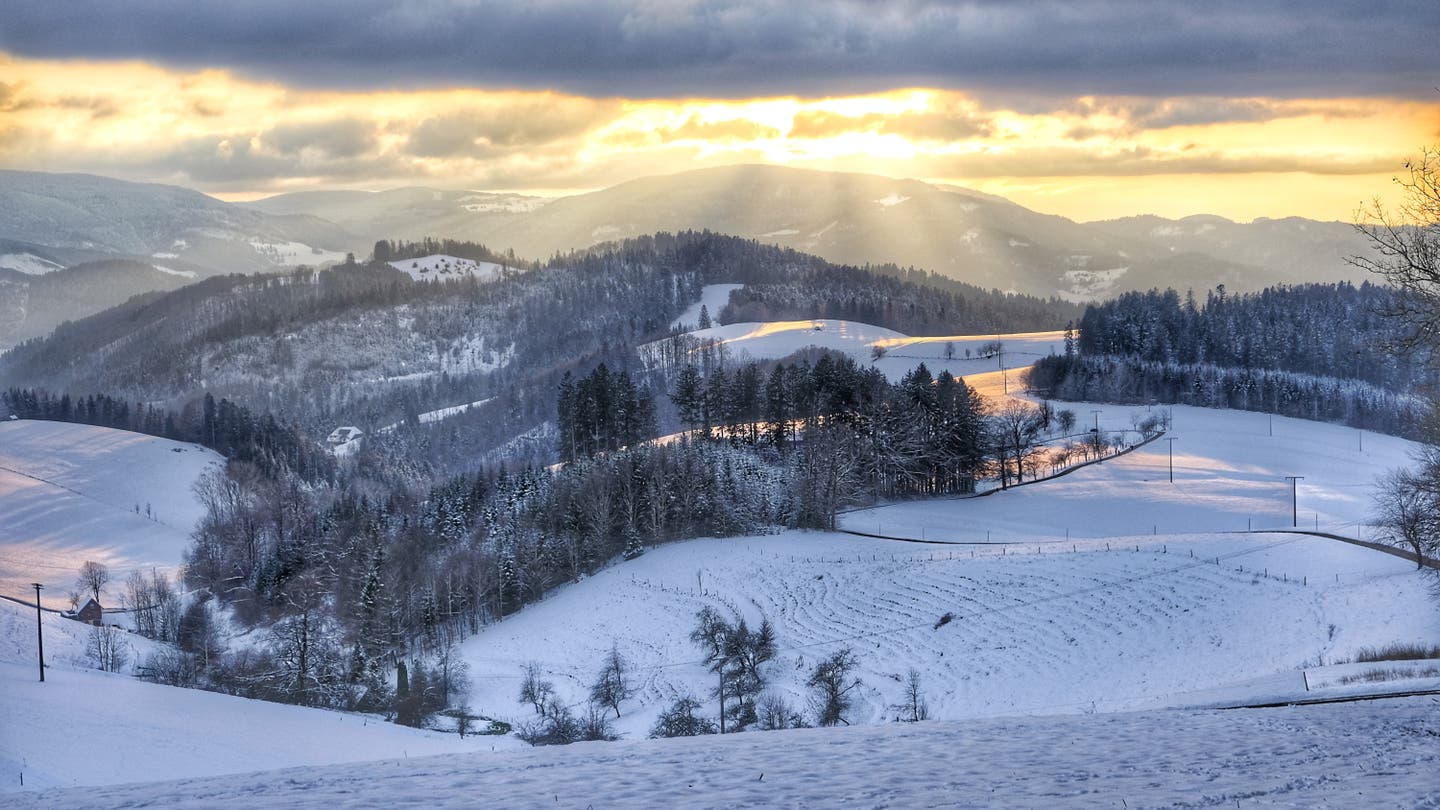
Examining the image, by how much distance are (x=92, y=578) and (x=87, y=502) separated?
2464 cm

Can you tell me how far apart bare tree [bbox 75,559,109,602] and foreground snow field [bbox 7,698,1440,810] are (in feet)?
222

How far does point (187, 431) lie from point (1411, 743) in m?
147

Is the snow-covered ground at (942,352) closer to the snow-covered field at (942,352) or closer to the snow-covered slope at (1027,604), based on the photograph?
the snow-covered field at (942,352)

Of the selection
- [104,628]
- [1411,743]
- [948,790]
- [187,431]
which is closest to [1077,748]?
[948,790]

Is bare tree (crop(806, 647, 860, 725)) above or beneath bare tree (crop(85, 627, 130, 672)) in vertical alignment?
above

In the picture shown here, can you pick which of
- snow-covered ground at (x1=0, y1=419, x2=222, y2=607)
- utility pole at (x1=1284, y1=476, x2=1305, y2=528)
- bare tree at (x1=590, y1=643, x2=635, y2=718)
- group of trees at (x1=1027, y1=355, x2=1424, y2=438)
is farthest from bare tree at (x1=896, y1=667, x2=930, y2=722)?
group of trees at (x1=1027, y1=355, x2=1424, y2=438)

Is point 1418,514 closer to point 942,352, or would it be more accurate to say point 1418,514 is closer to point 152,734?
point 152,734

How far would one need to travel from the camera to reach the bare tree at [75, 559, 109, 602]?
75938mm

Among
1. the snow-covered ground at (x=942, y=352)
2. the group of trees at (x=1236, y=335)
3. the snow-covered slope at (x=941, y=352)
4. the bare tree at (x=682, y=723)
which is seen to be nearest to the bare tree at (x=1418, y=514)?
the bare tree at (x=682, y=723)

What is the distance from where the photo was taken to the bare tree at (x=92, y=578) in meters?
75.9

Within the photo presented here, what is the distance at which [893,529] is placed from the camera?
78.6 m

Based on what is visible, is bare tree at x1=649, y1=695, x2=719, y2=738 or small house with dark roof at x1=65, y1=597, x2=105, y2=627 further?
small house with dark roof at x1=65, y1=597, x2=105, y2=627

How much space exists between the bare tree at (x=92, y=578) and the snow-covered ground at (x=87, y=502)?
941 mm

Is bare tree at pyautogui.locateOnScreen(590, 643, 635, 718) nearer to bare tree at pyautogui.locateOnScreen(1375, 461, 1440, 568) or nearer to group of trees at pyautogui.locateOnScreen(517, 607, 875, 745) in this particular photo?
group of trees at pyautogui.locateOnScreen(517, 607, 875, 745)
